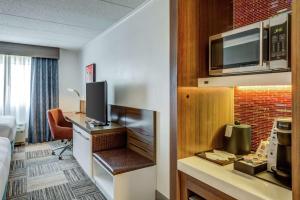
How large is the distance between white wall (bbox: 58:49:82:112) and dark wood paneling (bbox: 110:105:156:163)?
9.28ft

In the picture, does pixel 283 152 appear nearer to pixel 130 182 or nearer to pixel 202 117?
pixel 202 117

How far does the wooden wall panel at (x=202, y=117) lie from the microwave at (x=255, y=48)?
0.23 m

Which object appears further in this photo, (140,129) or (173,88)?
→ (140,129)

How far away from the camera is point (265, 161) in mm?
1235

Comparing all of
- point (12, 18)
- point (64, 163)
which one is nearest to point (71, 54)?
point (12, 18)

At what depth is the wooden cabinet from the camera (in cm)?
116

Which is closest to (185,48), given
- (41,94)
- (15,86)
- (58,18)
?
(58,18)

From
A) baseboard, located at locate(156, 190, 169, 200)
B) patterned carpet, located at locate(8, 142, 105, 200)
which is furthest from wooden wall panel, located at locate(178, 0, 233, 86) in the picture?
patterned carpet, located at locate(8, 142, 105, 200)

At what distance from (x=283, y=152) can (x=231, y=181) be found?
319mm

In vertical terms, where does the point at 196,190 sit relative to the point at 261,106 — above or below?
below

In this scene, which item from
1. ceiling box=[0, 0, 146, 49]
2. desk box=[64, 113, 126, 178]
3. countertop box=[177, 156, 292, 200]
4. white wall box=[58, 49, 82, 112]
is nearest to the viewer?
countertop box=[177, 156, 292, 200]

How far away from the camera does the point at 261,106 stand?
4.84ft

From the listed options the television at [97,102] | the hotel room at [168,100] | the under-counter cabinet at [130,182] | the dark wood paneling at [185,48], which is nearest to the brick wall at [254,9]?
the hotel room at [168,100]

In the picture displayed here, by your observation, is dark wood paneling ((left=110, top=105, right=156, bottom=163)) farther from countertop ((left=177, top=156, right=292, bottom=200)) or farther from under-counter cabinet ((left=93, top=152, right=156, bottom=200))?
countertop ((left=177, top=156, right=292, bottom=200))
